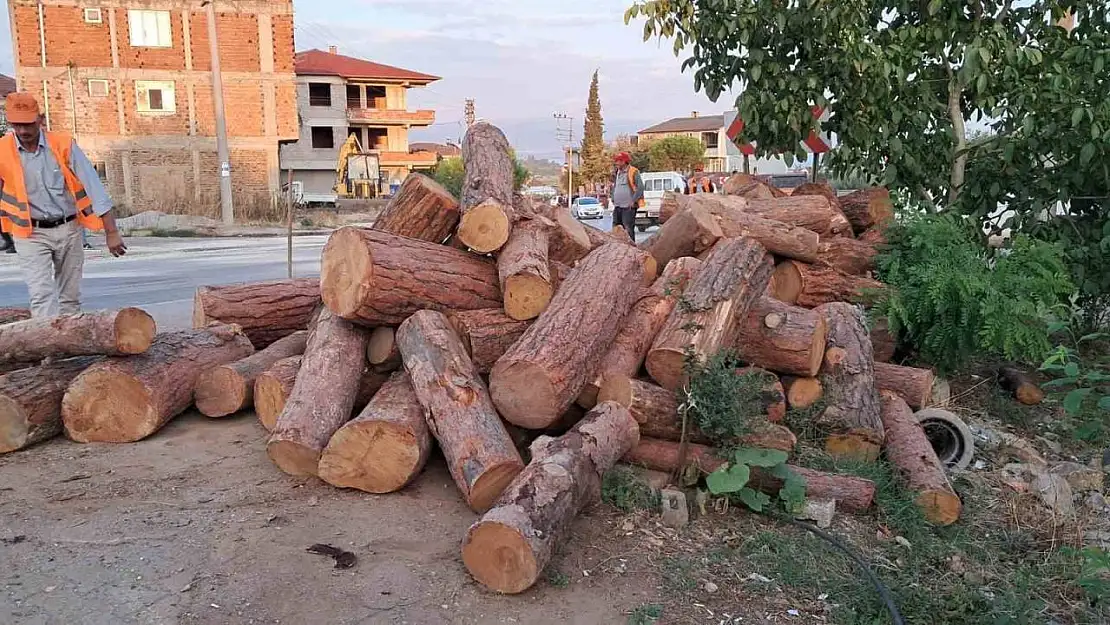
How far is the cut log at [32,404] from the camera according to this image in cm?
474

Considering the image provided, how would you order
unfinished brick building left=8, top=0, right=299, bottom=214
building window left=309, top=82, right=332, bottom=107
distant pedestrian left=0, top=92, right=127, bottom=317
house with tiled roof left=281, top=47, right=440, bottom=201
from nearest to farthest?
distant pedestrian left=0, top=92, right=127, bottom=317 < unfinished brick building left=8, top=0, right=299, bottom=214 < house with tiled roof left=281, top=47, right=440, bottom=201 < building window left=309, top=82, right=332, bottom=107

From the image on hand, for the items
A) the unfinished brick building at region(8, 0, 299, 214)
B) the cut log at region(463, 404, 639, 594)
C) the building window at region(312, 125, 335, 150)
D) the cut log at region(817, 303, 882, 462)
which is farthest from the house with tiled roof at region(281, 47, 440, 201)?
the cut log at region(463, 404, 639, 594)

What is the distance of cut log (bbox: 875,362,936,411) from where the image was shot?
18.6ft

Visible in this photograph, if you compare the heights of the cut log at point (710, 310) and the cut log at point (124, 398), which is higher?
the cut log at point (710, 310)

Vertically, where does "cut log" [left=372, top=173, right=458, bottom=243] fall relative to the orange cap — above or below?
below

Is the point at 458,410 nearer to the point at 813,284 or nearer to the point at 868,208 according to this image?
the point at 813,284

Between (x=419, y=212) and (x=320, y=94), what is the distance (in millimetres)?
47535

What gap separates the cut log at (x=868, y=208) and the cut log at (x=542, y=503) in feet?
14.1

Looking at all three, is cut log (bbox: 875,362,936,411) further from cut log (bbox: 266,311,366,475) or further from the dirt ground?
cut log (bbox: 266,311,366,475)

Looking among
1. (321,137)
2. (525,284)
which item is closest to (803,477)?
(525,284)

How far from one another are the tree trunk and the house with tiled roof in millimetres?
39419

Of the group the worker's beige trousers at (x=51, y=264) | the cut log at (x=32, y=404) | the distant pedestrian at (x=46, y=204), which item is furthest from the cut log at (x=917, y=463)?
the worker's beige trousers at (x=51, y=264)

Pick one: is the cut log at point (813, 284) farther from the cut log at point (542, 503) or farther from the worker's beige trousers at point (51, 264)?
the worker's beige trousers at point (51, 264)

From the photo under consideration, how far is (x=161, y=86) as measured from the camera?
3322cm
